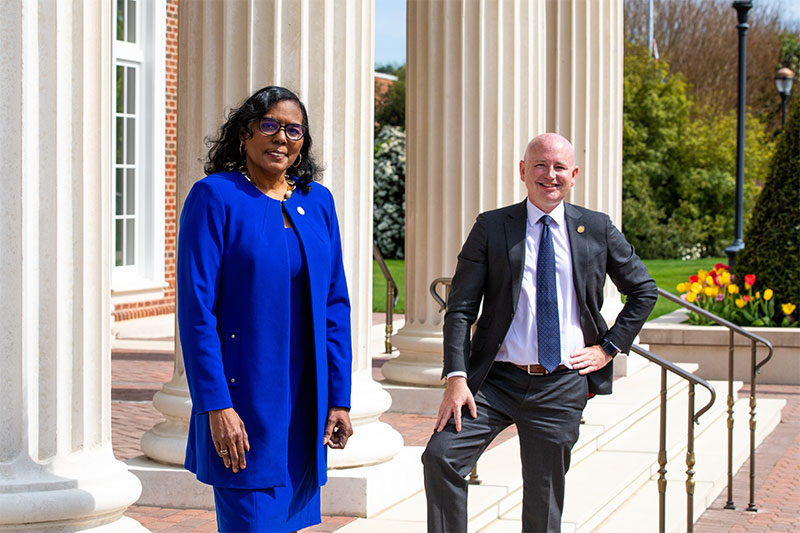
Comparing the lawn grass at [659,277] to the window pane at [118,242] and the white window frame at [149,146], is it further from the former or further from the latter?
the window pane at [118,242]

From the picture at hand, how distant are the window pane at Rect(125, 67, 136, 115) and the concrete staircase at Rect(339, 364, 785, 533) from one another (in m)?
7.92

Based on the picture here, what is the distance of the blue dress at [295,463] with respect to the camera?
3.32 m

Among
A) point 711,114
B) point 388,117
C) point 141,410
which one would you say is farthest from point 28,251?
point 711,114

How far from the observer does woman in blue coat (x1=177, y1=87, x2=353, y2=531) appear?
10.6ft

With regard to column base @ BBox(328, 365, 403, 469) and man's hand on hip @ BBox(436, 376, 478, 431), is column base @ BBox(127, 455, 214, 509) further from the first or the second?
man's hand on hip @ BBox(436, 376, 478, 431)

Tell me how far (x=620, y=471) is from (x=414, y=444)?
1.35 meters

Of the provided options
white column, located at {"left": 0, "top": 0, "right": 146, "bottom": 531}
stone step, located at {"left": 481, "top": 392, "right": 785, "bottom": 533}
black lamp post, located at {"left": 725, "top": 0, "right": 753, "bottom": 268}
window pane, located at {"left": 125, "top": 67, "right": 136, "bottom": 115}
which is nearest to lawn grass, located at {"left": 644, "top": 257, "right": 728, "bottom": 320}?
black lamp post, located at {"left": 725, "top": 0, "right": 753, "bottom": 268}

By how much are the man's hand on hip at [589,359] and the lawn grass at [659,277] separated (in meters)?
16.6

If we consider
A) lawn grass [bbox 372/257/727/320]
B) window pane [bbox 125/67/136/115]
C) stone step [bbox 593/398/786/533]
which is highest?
window pane [bbox 125/67/136/115]

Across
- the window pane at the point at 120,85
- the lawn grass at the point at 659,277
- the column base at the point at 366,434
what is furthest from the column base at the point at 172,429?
the lawn grass at the point at 659,277

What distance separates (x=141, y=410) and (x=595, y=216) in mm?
5456

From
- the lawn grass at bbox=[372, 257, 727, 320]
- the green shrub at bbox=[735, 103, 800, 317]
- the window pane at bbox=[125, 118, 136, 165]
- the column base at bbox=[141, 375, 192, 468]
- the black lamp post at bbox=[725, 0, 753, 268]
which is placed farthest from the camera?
the lawn grass at bbox=[372, 257, 727, 320]

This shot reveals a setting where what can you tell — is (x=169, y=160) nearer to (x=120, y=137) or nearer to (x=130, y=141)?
(x=130, y=141)

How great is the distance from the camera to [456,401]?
3.99m
